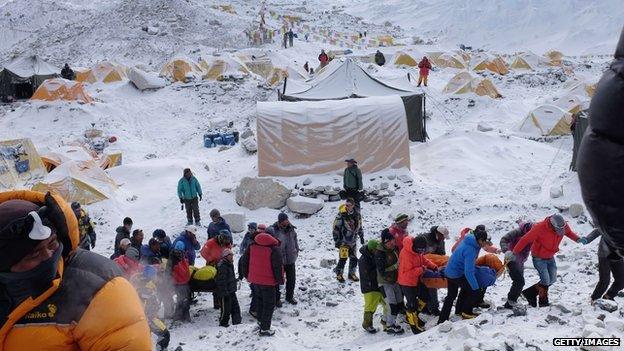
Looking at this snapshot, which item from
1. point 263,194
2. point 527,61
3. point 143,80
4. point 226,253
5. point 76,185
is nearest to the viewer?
point 226,253

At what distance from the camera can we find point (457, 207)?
42.7 ft

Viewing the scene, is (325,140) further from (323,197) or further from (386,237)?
(386,237)

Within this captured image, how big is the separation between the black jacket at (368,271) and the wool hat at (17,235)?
578 centimetres

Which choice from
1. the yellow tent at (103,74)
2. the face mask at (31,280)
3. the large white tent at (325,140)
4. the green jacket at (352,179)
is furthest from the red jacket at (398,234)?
the yellow tent at (103,74)

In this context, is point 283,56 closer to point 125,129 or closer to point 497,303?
point 125,129

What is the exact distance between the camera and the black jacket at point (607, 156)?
1.77 metres

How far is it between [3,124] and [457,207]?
19.8m

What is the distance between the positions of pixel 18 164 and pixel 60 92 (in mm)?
10594

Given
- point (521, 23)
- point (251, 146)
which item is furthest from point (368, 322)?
point (521, 23)

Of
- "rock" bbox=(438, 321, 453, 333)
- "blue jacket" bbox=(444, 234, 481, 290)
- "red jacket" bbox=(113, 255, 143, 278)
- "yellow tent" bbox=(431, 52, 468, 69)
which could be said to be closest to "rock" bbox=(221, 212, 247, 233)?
"red jacket" bbox=(113, 255, 143, 278)

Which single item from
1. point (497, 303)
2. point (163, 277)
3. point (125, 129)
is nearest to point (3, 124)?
point (125, 129)

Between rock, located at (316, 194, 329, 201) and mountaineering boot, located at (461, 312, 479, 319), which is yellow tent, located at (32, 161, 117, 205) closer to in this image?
rock, located at (316, 194, 329, 201)

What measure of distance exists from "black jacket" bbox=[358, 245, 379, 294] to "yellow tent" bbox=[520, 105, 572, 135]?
15.6 m

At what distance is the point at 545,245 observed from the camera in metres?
7.14
